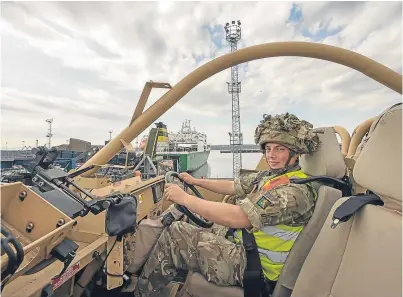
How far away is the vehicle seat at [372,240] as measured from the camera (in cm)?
98

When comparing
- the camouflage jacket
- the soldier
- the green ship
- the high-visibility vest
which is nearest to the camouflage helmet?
the soldier

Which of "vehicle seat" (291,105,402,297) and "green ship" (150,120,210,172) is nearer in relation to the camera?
"vehicle seat" (291,105,402,297)

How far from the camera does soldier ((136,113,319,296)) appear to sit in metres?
1.61

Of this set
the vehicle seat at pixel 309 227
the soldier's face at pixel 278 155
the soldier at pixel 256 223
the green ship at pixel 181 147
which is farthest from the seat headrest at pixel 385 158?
the green ship at pixel 181 147

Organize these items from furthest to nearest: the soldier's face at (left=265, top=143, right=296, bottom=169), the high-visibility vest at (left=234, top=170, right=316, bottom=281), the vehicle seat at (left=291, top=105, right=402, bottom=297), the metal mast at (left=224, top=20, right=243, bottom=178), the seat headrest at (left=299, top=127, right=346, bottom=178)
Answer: the metal mast at (left=224, top=20, right=243, bottom=178), the soldier's face at (left=265, top=143, right=296, bottom=169), the seat headrest at (left=299, top=127, right=346, bottom=178), the high-visibility vest at (left=234, top=170, right=316, bottom=281), the vehicle seat at (left=291, top=105, right=402, bottom=297)

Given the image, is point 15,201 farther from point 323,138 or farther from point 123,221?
point 323,138

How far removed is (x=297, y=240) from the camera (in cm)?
159

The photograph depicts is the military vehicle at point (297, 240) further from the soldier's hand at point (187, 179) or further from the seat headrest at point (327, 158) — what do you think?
the soldier's hand at point (187, 179)

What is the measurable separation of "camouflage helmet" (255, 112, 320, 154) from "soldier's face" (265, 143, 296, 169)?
4 centimetres

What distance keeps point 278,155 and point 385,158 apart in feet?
2.96

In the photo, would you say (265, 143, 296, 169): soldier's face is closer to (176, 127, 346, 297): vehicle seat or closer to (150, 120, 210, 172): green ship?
(176, 127, 346, 297): vehicle seat

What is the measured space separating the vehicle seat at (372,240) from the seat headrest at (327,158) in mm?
552

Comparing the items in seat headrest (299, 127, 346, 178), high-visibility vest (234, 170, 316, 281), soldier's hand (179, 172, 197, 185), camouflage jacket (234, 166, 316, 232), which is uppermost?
seat headrest (299, 127, 346, 178)

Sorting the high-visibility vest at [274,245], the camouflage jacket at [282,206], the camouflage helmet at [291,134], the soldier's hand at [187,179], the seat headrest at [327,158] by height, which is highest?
the camouflage helmet at [291,134]
